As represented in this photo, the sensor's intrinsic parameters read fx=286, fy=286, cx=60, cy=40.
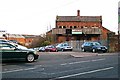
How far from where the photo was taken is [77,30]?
256 ft

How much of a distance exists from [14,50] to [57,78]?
27.0 ft

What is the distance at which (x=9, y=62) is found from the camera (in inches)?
787

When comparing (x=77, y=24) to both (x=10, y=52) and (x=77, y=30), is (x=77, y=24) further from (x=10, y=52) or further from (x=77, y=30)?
(x=10, y=52)

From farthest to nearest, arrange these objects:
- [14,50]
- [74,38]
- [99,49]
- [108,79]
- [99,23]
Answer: [99,23]
[74,38]
[99,49]
[14,50]
[108,79]

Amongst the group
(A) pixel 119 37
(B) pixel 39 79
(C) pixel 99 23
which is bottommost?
(B) pixel 39 79

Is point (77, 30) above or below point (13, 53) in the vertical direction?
above

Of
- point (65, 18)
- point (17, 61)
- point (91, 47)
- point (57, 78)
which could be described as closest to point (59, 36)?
point (65, 18)

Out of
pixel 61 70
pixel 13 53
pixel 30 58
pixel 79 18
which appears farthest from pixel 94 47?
pixel 79 18

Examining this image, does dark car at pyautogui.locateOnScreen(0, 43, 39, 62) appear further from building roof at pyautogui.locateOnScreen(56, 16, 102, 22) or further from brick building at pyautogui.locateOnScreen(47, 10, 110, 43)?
building roof at pyautogui.locateOnScreen(56, 16, 102, 22)

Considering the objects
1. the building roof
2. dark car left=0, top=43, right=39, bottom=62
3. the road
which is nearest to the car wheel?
dark car left=0, top=43, right=39, bottom=62

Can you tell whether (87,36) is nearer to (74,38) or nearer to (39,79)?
(74,38)

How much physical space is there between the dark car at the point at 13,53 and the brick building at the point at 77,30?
53.7 metres

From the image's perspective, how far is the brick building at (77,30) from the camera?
7719cm

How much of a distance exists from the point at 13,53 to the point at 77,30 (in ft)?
194
